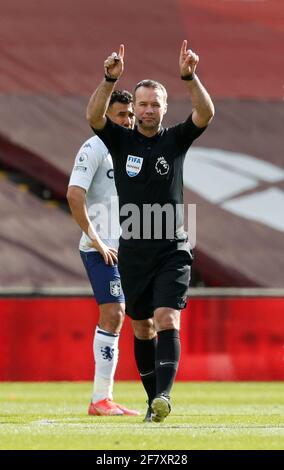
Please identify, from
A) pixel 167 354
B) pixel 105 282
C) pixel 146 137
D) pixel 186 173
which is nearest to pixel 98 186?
pixel 105 282

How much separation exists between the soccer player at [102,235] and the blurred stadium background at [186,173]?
182 inches

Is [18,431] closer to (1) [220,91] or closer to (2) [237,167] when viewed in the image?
(2) [237,167]

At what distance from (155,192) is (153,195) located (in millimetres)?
22

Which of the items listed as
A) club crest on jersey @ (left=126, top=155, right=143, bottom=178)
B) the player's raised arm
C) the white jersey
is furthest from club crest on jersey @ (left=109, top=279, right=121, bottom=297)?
the player's raised arm

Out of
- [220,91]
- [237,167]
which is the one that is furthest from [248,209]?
[220,91]

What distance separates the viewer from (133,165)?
7672 millimetres

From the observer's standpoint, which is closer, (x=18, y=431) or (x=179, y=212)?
(x=18, y=431)

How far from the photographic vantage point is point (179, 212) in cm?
773

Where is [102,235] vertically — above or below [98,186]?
below

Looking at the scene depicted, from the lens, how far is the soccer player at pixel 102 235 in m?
8.90

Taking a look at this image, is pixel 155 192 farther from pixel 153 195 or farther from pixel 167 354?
pixel 167 354

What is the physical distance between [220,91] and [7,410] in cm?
1087
